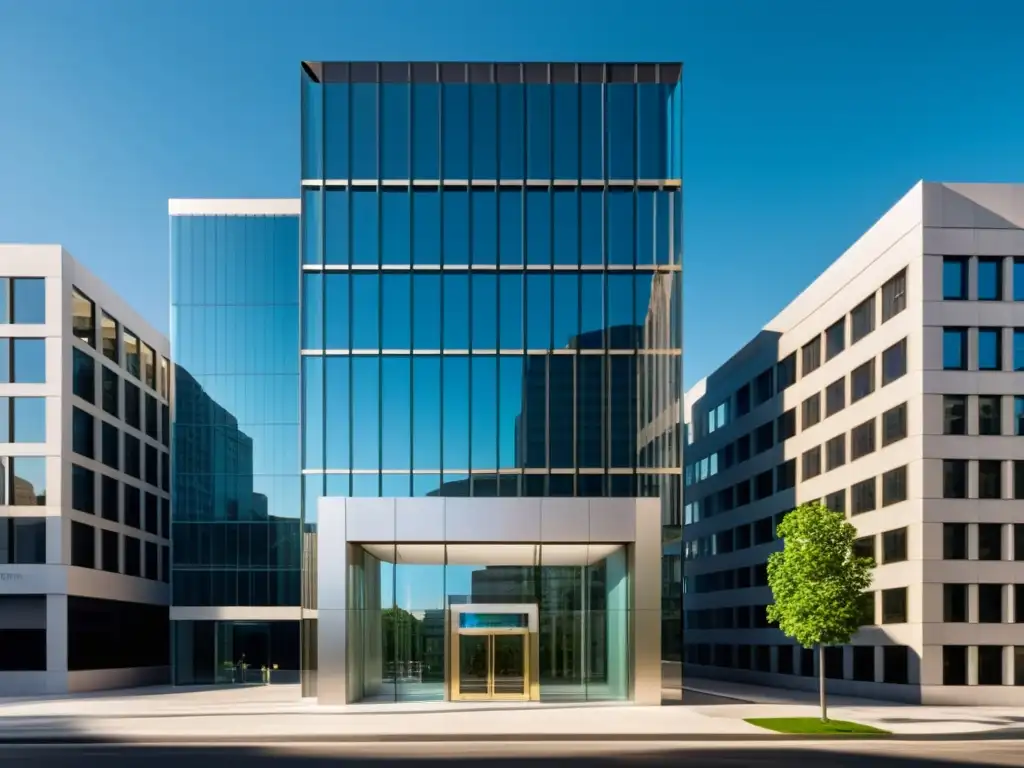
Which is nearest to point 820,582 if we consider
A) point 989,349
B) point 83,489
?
point 989,349

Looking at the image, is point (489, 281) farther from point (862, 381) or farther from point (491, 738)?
point (491, 738)

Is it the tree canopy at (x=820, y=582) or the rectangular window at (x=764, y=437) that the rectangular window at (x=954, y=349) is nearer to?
the tree canopy at (x=820, y=582)

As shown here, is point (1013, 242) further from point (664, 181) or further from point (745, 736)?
point (745, 736)

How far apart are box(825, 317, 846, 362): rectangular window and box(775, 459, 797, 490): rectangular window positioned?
23.3 ft

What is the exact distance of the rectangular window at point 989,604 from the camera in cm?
4300

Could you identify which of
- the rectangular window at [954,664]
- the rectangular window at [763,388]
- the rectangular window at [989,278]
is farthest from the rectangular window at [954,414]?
the rectangular window at [763,388]

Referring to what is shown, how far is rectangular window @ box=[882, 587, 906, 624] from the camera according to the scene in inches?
1768

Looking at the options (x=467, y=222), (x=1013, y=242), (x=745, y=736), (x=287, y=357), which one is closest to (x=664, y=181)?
(x=467, y=222)

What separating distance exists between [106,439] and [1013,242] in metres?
46.8

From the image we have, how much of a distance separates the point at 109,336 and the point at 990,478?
4582 centimetres

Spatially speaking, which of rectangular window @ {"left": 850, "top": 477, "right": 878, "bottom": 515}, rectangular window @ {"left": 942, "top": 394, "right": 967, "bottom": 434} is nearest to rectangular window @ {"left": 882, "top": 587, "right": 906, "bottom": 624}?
rectangular window @ {"left": 850, "top": 477, "right": 878, "bottom": 515}

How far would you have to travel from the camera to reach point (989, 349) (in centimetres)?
4391

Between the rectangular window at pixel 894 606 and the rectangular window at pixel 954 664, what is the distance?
2.17m

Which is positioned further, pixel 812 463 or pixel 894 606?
pixel 812 463
